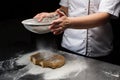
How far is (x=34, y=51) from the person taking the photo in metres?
1.16

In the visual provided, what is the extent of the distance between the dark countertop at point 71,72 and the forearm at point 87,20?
0.59 feet

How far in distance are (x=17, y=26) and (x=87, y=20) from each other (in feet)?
1.91

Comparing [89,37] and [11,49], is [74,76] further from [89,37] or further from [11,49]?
[11,49]

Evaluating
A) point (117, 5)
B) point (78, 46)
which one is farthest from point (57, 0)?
point (117, 5)

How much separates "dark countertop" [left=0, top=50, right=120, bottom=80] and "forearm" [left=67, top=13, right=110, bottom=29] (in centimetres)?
18

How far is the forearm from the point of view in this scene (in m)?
0.91

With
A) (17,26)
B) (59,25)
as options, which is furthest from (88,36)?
(17,26)

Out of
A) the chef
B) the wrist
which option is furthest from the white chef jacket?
the wrist

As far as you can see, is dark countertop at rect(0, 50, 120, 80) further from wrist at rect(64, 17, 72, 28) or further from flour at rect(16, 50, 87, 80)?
wrist at rect(64, 17, 72, 28)

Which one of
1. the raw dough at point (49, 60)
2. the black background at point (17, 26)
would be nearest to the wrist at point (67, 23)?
the raw dough at point (49, 60)

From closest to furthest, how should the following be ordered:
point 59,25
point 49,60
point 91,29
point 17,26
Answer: point 59,25 < point 49,60 < point 91,29 < point 17,26

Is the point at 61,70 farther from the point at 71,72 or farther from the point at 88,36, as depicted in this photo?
the point at 88,36

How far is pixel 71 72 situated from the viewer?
0.92 m

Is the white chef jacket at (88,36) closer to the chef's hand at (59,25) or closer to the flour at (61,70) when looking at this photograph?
the flour at (61,70)
